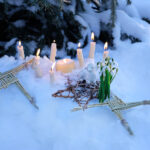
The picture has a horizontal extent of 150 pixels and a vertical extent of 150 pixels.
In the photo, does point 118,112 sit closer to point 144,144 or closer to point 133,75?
point 144,144

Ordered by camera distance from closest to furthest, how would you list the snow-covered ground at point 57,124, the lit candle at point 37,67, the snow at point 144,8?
the snow-covered ground at point 57,124, the lit candle at point 37,67, the snow at point 144,8

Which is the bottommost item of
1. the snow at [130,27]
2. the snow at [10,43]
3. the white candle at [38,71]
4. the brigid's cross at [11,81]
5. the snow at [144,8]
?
the brigid's cross at [11,81]

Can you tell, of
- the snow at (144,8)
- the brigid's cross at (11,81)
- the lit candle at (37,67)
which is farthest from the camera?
the snow at (144,8)

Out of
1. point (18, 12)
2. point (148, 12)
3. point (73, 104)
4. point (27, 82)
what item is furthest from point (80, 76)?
point (148, 12)

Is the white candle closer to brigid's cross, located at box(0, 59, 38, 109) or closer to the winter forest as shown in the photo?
the winter forest

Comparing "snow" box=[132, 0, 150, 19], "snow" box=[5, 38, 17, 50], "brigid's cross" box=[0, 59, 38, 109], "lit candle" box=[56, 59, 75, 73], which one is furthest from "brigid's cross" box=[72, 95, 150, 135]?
"snow" box=[132, 0, 150, 19]

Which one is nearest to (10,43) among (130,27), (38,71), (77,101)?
(38,71)

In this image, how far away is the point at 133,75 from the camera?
71.2 inches

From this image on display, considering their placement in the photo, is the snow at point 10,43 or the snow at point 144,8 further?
the snow at point 144,8

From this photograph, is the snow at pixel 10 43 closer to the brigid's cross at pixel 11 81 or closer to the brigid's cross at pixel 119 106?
the brigid's cross at pixel 11 81

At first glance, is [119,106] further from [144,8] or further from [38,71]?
[144,8]

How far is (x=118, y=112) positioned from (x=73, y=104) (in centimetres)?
30

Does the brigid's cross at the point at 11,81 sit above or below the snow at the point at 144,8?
below

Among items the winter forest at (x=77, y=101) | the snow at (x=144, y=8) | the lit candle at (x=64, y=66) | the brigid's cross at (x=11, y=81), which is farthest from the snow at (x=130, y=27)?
the brigid's cross at (x=11, y=81)
